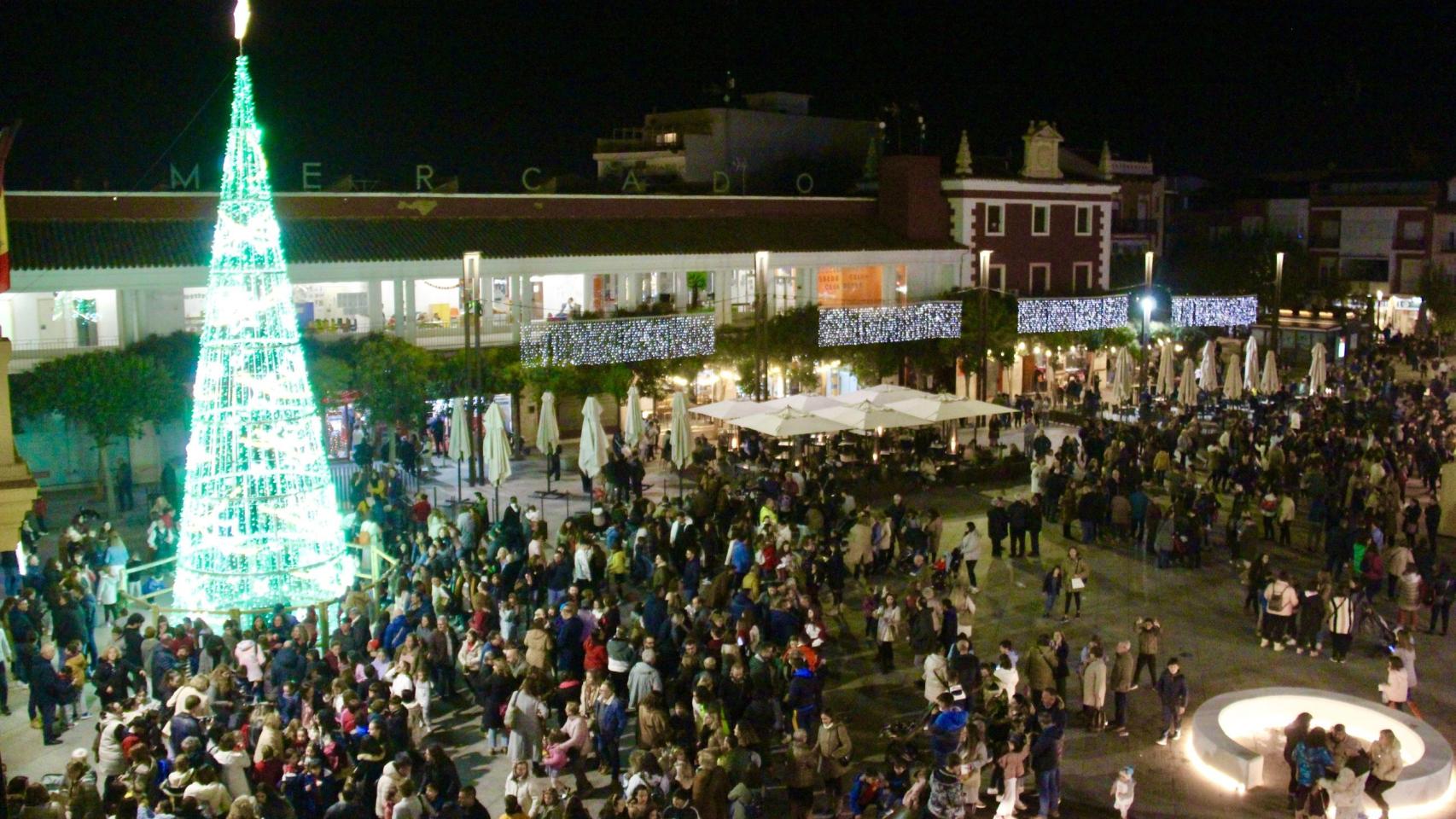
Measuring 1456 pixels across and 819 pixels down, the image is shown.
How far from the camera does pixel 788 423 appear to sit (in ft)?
80.6

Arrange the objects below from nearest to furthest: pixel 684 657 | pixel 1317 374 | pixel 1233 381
Result: pixel 684 657
pixel 1233 381
pixel 1317 374

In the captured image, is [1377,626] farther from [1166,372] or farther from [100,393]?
[100,393]

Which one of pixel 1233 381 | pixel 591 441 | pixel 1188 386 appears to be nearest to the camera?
pixel 591 441

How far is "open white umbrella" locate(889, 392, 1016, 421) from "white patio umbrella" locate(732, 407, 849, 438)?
5.73 feet

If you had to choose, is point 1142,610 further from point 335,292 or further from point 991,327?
point 335,292

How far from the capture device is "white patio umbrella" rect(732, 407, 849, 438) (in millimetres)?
24250

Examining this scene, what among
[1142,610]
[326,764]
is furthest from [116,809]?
[1142,610]

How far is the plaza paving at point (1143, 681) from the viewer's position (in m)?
13.0

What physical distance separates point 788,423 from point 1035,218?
22883 millimetres

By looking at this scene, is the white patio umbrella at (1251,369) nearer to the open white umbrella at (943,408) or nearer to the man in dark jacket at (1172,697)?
→ the open white umbrella at (943,408)

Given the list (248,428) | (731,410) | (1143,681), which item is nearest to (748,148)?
(731,410)

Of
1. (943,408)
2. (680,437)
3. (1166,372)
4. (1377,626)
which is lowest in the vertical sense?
(1377,626)

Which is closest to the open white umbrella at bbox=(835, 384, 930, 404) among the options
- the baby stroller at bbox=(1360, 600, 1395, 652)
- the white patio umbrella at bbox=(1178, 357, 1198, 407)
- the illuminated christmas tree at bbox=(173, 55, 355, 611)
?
the white patio umbrella at bbox=(1178, 357, 1198, 407)

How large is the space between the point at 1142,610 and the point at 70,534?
14.9 metres
